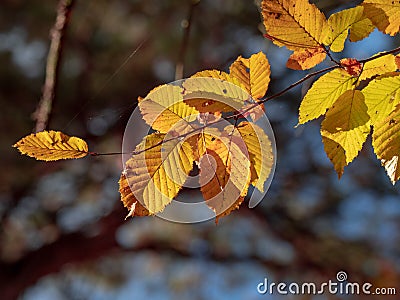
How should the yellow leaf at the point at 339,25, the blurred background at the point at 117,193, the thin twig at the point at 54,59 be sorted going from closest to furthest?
the yellow leaf at the point at 339,25, the thin twig at the point at 54,59, the blurred background at the point at 117,193

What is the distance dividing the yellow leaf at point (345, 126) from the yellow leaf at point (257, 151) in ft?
0.18

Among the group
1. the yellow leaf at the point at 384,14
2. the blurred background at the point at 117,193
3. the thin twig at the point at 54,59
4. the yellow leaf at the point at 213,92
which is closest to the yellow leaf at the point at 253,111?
the yellow leaf at the point at 213,92

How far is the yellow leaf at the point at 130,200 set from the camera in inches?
19.5

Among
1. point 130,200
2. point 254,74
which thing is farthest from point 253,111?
point 130,200

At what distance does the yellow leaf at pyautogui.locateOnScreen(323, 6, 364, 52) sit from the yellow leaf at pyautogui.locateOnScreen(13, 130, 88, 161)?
9.4 inches

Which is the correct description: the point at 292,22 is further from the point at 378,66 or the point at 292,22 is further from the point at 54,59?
the point at 54,59

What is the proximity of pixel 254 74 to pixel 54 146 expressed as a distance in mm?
198

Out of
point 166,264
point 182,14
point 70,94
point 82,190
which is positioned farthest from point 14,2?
point 166,264

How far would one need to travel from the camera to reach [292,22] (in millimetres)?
469

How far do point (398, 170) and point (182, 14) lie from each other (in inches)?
64.7

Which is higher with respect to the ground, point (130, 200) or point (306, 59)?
point (306, 59)

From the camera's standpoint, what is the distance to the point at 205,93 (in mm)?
→ 483

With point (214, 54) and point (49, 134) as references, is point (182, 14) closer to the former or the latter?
point (214, 54)

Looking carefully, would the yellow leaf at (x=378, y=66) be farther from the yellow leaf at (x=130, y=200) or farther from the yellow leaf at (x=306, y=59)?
the yellow leaf at (x=130, y=200)
